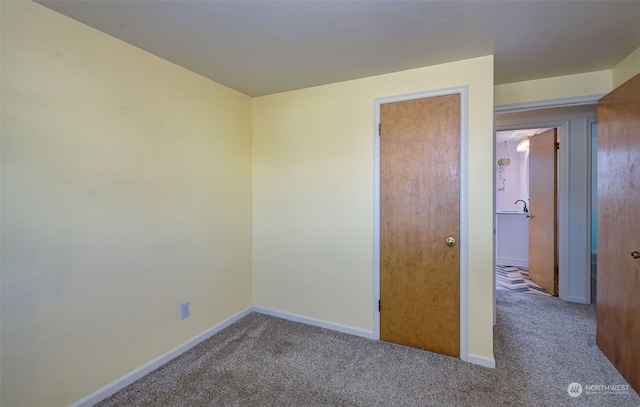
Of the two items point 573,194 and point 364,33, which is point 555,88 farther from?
point 364,33

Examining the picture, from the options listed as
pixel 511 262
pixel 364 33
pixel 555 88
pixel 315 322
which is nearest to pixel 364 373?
pixel 315 322

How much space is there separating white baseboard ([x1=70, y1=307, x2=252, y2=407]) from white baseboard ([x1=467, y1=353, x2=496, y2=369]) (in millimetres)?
2115

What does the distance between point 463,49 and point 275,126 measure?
176cm

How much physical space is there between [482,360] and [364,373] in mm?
896

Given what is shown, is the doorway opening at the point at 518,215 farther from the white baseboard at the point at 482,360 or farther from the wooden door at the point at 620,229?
the white baseboard at the point at 482,360

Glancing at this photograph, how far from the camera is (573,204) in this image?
3.41 meters

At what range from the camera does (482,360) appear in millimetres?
2152

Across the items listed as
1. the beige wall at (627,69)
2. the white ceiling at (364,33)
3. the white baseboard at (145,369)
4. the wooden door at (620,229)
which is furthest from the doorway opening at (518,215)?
the white baseboard at (145,369)

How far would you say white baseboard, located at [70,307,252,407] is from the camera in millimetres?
1773

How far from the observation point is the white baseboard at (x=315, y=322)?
2.62m

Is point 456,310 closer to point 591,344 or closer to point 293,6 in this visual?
point 591,344

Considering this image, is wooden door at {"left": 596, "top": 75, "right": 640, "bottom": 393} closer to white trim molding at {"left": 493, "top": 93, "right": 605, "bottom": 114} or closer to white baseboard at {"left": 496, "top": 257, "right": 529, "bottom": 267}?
white trim molding at {"left": 493, "top": 93, "right": 605, "bottom": 114}

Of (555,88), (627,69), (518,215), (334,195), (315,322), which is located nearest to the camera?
(627,69)

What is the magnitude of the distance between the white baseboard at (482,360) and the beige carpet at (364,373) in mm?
40
